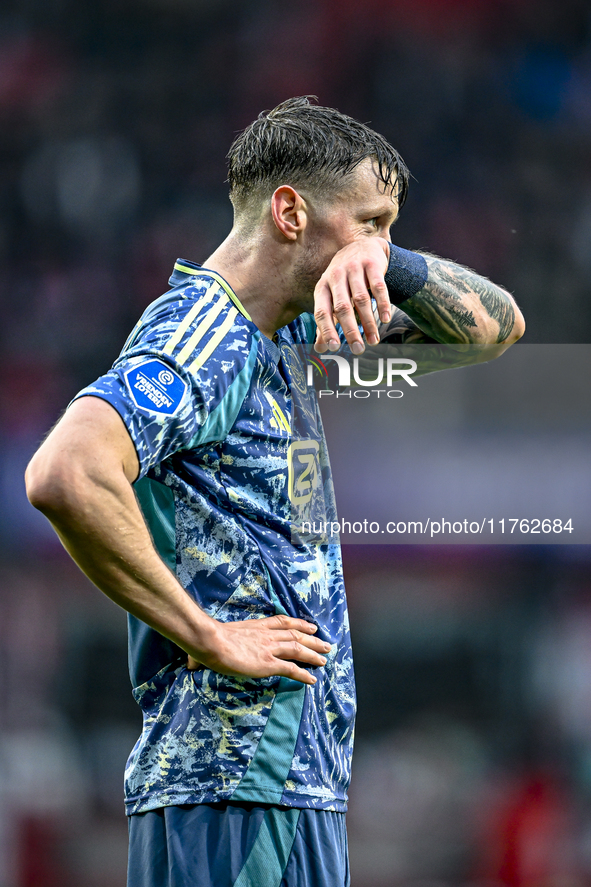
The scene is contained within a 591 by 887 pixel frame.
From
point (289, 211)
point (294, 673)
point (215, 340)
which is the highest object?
point (289, 211)

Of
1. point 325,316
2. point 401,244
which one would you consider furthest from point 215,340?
point 401,244

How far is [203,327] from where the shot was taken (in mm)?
1029

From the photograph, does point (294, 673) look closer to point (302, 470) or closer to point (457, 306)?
point (302, 470)

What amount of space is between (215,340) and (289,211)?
276 millimetres

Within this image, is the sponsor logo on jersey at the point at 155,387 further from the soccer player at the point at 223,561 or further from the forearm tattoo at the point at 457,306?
the forearm tattoo at the point at 457,306

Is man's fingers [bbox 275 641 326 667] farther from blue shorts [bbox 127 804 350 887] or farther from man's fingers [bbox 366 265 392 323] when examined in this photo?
man's fingers [bbox 366 265 392 323]

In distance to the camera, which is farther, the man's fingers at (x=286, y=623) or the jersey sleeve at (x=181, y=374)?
the man's fingers at (x=286, y=623)

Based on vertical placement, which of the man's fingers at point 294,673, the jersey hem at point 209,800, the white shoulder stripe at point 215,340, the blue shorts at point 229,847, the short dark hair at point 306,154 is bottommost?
the blue shorts at point 229,847

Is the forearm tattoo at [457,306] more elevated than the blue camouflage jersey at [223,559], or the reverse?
the forearm tattoo at [457,306]

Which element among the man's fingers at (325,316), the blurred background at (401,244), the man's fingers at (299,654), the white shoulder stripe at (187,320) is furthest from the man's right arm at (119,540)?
the blurred background at (401,244)

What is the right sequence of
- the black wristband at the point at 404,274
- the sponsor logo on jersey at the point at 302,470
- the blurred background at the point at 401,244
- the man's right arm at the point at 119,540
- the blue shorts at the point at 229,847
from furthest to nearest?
the blurred background at the point at 401,244, the black wristband at the point at 404,274, the sponsor logo on jersey at the point at 302,470, the blue shorts at the point at 229,847, the man's right arm at the point at 119,540

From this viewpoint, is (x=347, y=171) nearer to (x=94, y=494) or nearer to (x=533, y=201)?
(x=94, y=494)

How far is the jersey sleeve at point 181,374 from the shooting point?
93 cm

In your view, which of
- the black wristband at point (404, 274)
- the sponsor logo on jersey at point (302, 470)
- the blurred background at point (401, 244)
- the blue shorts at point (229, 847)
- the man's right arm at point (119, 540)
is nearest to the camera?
the man's right arm at point (119, 540)
